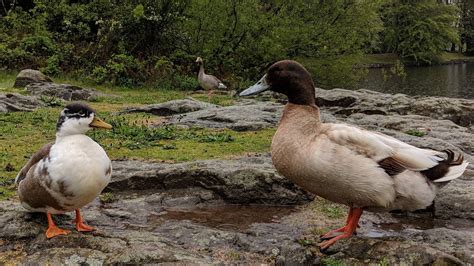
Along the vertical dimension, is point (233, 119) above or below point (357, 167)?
below

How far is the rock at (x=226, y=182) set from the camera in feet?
23.1

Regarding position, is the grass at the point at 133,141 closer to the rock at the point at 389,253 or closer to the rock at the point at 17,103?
the rock at the point at 17,103

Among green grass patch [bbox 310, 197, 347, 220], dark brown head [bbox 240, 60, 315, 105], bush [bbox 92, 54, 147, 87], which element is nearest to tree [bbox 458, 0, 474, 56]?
bush [bbox 92, 54, 147, 87]

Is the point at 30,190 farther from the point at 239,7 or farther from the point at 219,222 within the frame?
the point at 239,7

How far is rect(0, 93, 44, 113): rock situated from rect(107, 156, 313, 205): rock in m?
7.71

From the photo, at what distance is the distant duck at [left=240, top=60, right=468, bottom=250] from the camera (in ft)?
16.4

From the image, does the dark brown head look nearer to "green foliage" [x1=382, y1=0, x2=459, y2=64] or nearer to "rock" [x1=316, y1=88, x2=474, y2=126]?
"rock" [x1=316, y1=88, x2=474, y2=126]

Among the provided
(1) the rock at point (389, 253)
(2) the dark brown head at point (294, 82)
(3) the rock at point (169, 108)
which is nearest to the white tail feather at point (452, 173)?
(1) the rock at point (389, 253)

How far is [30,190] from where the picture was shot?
505 cm

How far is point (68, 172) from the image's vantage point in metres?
4.75

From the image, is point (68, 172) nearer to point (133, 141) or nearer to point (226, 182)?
point (226, 182)

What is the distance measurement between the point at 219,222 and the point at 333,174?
1.95m

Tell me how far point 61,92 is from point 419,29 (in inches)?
2221

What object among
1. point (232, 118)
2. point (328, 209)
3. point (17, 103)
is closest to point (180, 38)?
point (17, 103)
